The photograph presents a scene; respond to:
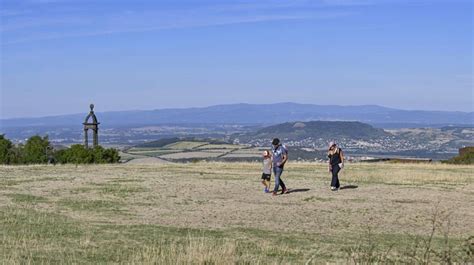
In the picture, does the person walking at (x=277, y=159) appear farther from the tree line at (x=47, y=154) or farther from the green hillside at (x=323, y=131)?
the green hillside at (x=323, y=131)

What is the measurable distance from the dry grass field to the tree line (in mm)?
13234

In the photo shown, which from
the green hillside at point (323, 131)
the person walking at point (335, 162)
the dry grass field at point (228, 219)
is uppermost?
the person walking at point (335, 162)

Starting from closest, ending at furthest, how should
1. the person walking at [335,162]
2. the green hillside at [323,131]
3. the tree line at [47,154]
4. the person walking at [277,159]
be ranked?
the person walking at [277,159]
the person walking at [335,162]
the tree line at [47,154]
the green hillside at [323,131]

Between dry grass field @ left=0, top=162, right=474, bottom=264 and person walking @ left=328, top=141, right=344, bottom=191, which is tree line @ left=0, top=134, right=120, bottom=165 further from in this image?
person walking @ left=328, top=141, right=344, bottom=191

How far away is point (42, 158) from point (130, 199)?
1149 inches

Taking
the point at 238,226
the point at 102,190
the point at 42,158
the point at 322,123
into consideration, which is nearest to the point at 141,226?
the point at 238,226

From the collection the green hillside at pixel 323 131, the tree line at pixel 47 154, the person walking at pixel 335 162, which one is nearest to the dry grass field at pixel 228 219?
the person walking at pixel 335 162

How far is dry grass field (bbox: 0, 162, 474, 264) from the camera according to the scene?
12867 mm

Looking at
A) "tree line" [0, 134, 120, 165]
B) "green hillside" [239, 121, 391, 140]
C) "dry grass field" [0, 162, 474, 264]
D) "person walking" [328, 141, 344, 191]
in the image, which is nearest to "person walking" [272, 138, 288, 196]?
"dry grass field" [0, 162, 474, 264]

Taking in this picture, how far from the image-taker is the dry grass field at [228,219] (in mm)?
12867

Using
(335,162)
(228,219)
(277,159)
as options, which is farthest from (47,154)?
(228,219)

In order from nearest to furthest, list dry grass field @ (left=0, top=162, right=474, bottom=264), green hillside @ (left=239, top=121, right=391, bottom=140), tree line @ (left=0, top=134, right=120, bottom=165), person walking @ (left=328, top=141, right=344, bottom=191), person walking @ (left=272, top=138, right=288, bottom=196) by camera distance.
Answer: dry grass field @ (left=0, top=162, right=474, bottom=264) → person walking @ (left=272, top=138, right=288, bottom=196) → person walking @ (left=328, top=141, right=344, bottom=191) → tree line @ (left=0, top=134, right=120, bottom=165) → green hillside @ (left=239, top=121, right=391, bottom=140)

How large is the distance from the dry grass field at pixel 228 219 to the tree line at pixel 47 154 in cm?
1323

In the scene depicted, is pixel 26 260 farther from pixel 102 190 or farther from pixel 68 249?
pixel 102 190
